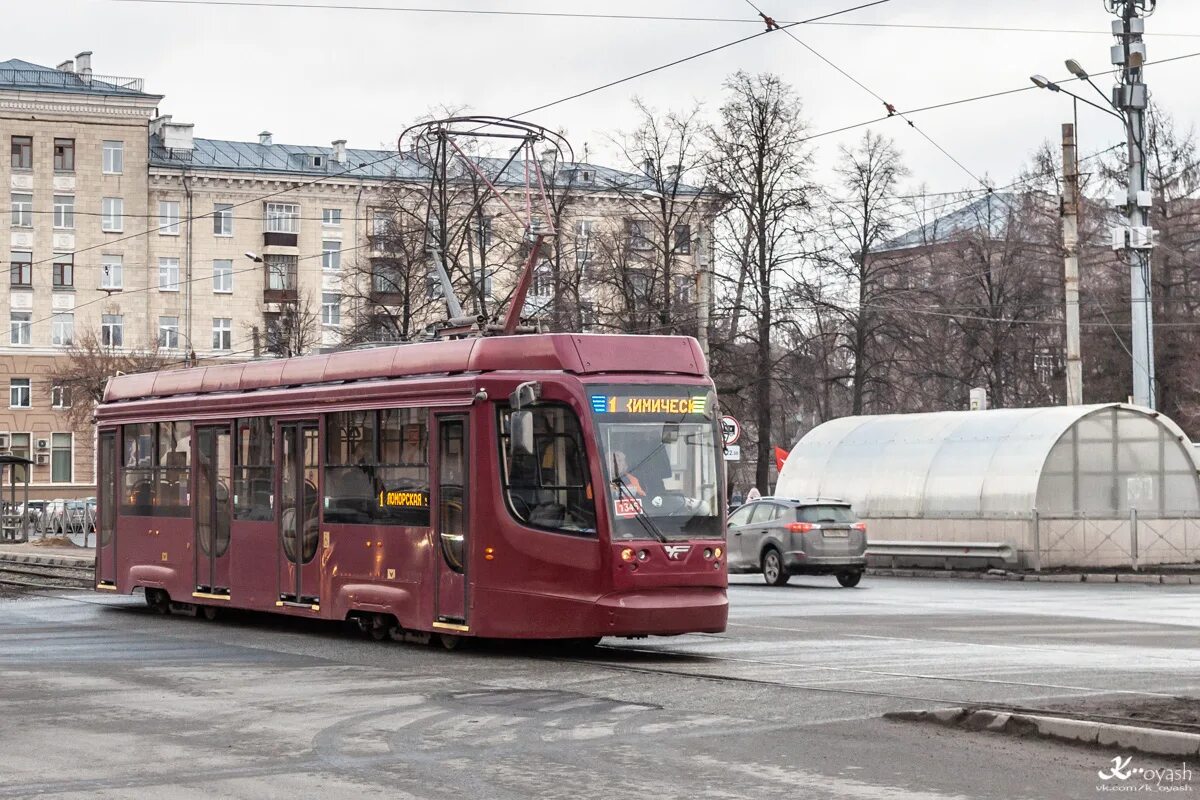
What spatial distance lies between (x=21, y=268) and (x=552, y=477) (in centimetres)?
6726

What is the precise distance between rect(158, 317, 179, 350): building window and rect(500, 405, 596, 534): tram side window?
67323 mm

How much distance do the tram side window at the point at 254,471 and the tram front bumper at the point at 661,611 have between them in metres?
5.54

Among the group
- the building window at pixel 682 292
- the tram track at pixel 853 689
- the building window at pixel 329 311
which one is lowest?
the tram track at pixel 853 689

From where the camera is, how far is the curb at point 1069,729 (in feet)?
32.5

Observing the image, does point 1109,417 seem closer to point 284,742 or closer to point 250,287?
point 284,742

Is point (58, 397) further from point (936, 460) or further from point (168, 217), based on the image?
point (936, 460)

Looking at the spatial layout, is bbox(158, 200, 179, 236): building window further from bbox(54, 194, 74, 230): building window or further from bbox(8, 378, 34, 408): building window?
bbox(8, 378, 34, 408): building window

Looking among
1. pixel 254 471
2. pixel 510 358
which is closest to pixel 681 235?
pixel 254 471

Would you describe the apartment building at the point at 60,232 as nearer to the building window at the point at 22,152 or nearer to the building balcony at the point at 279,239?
the building window at the point at 22,152

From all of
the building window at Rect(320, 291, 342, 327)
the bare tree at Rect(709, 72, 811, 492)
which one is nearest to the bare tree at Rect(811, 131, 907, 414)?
the bare tree at Rect(709, 72, 811, 492)

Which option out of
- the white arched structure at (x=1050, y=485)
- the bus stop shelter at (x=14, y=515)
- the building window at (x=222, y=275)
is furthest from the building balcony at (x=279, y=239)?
the white arched structure at (x=1050, y=485)

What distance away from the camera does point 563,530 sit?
16.3m

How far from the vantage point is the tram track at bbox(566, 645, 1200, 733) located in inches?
435

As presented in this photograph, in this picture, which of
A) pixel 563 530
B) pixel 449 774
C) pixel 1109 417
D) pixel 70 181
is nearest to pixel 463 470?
pixel 563 530
